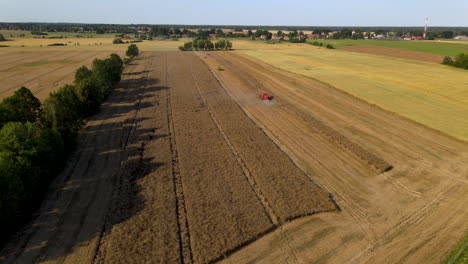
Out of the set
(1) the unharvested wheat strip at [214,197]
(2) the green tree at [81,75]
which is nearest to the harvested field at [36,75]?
(2) the green tree at [81,75]

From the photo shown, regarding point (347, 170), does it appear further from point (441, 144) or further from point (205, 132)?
point (205, 132)

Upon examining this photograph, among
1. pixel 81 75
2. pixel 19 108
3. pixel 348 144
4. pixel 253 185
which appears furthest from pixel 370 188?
pixel 81 75

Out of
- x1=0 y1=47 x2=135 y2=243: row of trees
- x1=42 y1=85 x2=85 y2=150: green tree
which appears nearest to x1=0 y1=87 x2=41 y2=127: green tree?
x1=0 y1=47 x2=135 y2=243: row of trees

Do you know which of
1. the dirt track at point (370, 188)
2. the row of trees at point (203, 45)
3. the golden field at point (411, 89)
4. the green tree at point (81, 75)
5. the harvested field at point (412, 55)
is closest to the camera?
the dirt track at point (370, 188)

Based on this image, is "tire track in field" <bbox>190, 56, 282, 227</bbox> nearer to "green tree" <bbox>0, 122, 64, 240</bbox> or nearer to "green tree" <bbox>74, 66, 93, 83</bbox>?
"green tree" <bbox>0, 122, 64, 240</bbox>

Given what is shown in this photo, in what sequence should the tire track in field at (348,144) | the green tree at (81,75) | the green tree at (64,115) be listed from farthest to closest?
the green tree at (81,75) < the green tree at (64,115) < the tire track in field at (348,144)

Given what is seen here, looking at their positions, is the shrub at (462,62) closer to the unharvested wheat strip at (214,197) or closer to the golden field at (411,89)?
the golden field at (411,89)

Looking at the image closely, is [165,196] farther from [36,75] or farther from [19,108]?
[36,75]
